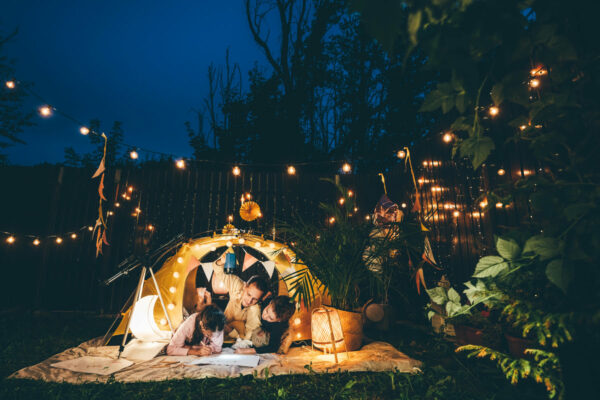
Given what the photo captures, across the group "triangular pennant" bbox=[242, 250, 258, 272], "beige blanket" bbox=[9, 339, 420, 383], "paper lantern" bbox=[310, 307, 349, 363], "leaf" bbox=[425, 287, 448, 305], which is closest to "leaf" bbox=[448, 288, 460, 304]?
"leaf" bbox=[425, 287, 448, 305]

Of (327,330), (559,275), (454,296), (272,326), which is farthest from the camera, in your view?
(272,326)

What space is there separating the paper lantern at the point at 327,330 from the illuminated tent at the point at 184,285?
0.93ft

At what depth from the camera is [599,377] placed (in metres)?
0.85

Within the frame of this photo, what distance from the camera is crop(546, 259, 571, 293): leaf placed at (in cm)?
71

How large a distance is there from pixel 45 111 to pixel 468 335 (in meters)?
4.18

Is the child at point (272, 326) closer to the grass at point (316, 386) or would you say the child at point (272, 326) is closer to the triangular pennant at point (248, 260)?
the triangular pennant at point (248, 260)

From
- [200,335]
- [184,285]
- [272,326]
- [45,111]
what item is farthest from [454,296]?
[45,111]

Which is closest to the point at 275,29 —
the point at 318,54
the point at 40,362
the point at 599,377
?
the point at 318,54

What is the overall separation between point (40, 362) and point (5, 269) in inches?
105

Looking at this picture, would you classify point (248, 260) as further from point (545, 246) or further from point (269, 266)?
point (545, 246)

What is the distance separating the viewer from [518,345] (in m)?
1.51

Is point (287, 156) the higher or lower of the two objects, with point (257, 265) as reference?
higher

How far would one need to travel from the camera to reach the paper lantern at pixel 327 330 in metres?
2.35

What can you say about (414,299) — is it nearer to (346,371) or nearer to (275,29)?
(346,371)
